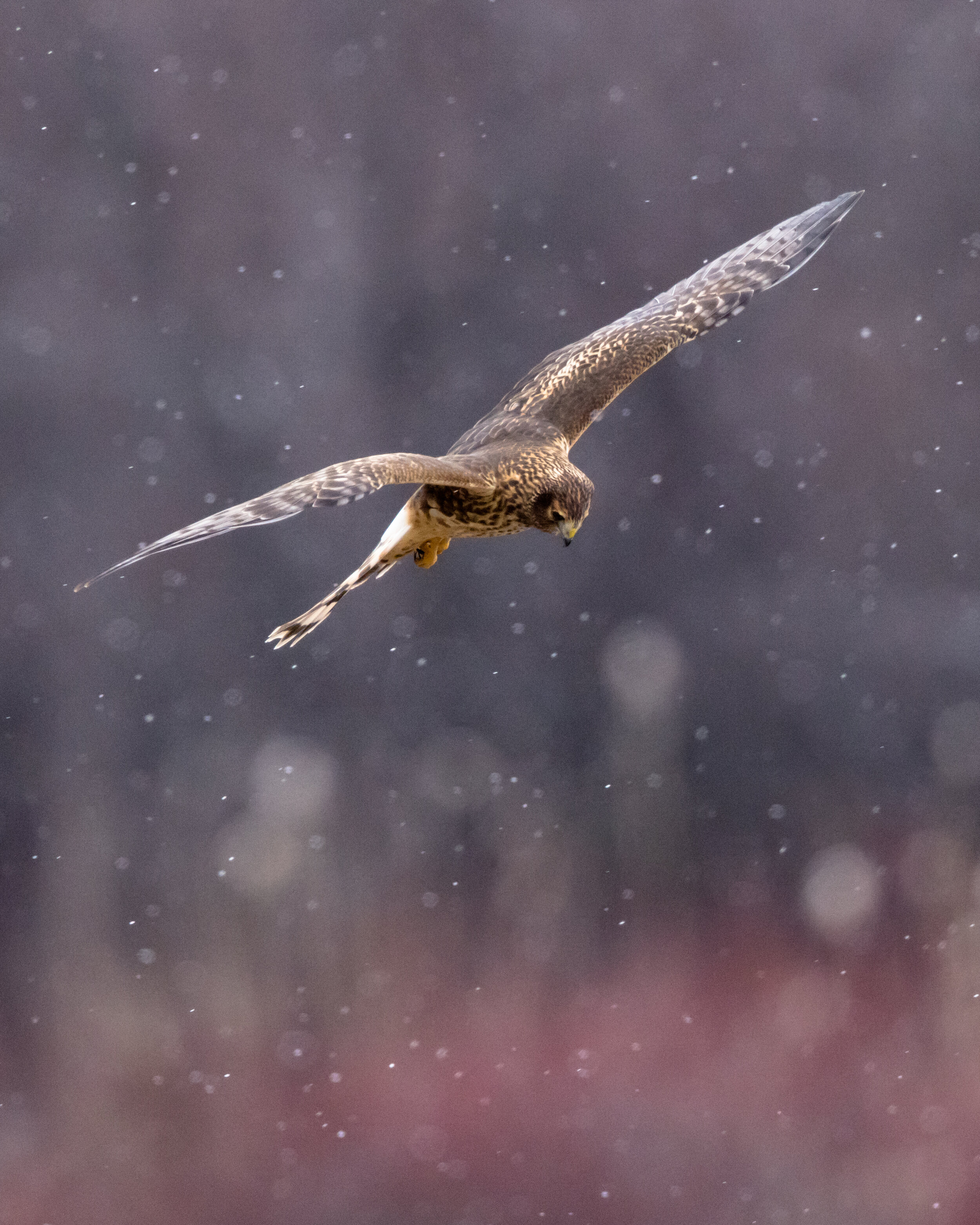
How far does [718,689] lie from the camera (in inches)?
302

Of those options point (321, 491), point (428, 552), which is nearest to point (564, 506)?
point (428, 552)

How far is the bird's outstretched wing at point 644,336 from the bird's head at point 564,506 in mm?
458

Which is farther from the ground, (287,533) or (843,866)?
(287,533)

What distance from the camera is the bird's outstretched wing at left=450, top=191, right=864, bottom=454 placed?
12.8 ft

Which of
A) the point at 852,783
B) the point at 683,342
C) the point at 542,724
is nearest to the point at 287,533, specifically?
the point at 542,724

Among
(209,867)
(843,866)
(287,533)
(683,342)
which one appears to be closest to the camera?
(683,342)

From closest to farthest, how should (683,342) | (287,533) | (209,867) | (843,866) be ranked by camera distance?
1. (683,342)
2. (287,533)
3. (209,867)
4. (843,866)

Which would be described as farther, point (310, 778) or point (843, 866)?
point (843, 866)

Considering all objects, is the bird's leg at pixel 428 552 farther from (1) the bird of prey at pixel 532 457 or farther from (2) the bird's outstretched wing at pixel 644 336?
(2) the bird's outstretched wing at pixel 644 336

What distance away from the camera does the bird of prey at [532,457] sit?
255cm

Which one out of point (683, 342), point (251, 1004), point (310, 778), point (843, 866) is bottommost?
point (843, 866)

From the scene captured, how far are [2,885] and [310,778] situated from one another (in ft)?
6.84

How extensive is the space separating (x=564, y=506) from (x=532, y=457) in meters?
0.21

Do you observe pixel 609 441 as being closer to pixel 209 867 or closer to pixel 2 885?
pixel 209 867
